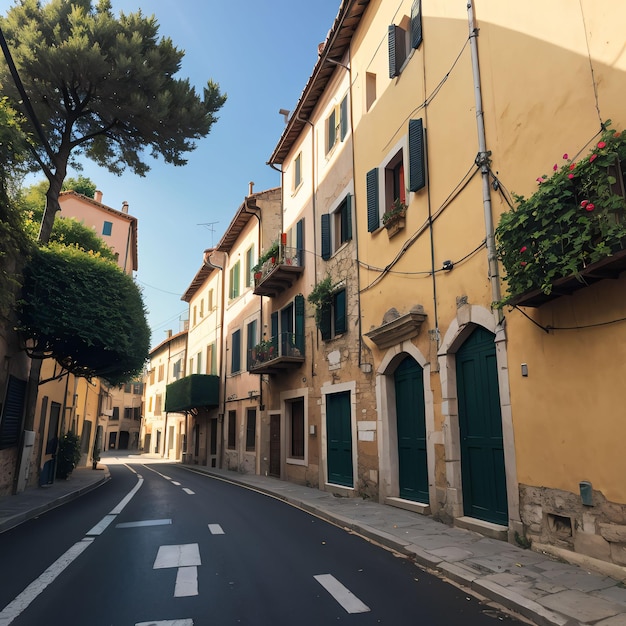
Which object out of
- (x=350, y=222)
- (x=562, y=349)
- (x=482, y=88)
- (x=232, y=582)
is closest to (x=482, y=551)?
(x=562, y=349)

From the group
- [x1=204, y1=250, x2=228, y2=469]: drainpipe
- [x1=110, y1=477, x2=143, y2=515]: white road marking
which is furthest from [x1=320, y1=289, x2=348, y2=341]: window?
[x1=204, y1=250, x2=228, y2=469]: drainpipe

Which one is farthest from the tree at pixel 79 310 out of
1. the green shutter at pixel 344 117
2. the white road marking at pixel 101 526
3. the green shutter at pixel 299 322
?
the green shutter at pixel 344 117

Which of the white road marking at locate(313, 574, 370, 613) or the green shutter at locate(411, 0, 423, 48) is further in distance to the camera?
the green shutter at locate(411, 0, 423, 48)

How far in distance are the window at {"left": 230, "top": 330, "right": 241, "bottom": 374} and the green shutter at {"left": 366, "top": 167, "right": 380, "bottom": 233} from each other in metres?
12.7

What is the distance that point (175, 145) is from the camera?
55.0 feet

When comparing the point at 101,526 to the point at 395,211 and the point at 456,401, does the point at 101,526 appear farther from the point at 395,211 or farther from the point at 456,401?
the point at 395,211

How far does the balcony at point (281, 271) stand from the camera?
54.2 ft

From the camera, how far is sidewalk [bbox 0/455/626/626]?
425 cm

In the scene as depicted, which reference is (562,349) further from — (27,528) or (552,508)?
(27,528)

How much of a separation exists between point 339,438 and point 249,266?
1176 centimetres

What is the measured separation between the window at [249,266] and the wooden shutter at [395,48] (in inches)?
487

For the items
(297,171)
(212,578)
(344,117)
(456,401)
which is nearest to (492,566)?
(212,578)

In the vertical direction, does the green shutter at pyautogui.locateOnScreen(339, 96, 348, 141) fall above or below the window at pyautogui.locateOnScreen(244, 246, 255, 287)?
above

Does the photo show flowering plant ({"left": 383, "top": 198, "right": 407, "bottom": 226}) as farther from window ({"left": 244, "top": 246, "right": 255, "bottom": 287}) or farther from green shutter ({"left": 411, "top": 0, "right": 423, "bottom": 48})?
window ({"left": 244, "top": 246, "right": 255, "bottom": 287})
